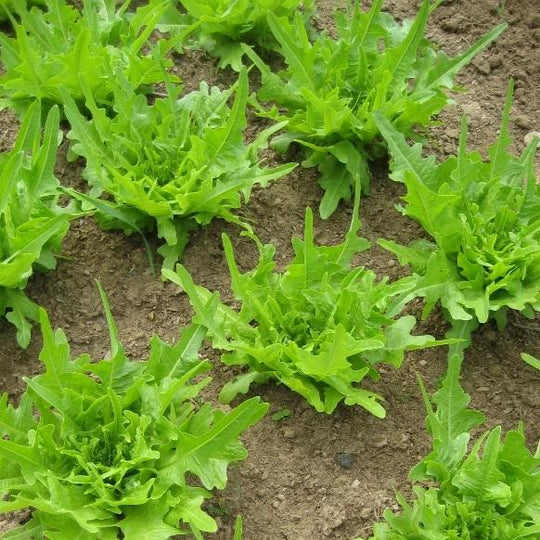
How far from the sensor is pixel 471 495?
88.4 inches

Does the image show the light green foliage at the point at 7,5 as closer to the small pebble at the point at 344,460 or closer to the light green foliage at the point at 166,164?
the light green foliage at the point at 166,164

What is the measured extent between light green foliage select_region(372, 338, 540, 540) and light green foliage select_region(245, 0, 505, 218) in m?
1.07

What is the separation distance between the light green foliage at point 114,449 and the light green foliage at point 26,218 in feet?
1.13

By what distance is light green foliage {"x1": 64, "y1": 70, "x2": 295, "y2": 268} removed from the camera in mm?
2770

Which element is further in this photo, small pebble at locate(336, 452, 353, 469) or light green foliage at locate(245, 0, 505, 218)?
light green foliage at locate(245, 0, 505, 218)

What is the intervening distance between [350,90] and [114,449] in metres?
1.66

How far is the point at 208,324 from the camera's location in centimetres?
246

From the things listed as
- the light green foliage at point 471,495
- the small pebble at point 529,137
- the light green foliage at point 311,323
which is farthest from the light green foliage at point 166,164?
the small pebble at point 529,137

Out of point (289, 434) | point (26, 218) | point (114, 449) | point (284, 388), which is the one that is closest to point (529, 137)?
point (284, 388)

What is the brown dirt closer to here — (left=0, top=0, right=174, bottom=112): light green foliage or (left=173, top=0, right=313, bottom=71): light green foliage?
(left=173, top=0, right=313, bottom=71): light green foliage

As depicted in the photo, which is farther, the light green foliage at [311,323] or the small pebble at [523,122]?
the small pebble at [523,122]

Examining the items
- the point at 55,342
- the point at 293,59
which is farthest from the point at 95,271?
the point at 293,59

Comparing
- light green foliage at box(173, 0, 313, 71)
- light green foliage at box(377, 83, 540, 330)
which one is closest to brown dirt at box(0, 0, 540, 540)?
light green foliage at box(173, 0, 313, 71)

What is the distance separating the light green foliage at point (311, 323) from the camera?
8.00 feet
